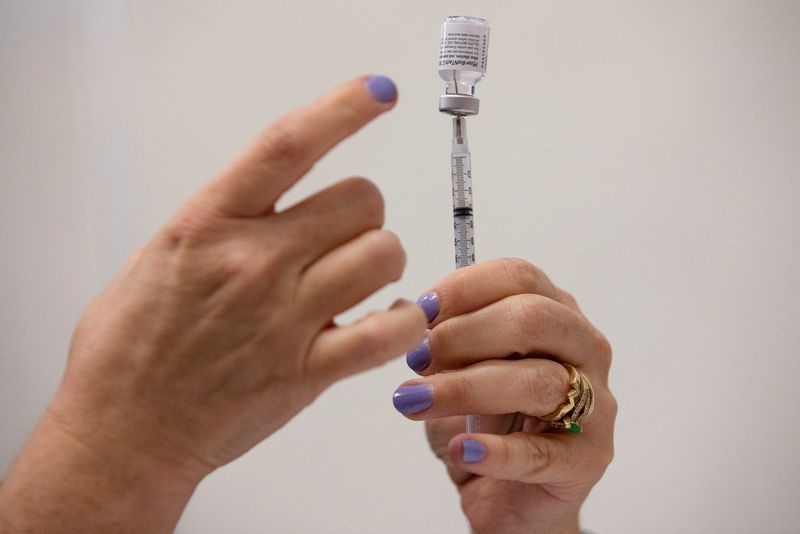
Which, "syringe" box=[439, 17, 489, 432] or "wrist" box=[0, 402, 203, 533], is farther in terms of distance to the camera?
"syringe" box=[439, 17, 489, 432]

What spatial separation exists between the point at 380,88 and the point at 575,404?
1.56ft

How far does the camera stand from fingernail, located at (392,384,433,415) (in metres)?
0.84

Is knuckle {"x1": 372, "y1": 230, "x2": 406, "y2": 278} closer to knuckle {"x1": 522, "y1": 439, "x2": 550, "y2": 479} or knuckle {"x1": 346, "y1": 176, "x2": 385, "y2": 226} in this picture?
knuckle {"x1": 346, "y1": 176, "x2": 385, "y2": 226}

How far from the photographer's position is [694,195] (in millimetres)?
1622

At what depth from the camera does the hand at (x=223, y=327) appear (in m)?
0.62

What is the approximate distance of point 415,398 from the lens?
84cm

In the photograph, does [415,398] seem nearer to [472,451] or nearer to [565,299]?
[472,451]

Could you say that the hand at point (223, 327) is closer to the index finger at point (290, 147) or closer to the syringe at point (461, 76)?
the index finger at point (290, 147)

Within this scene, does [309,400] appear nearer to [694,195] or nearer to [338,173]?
[338,173]

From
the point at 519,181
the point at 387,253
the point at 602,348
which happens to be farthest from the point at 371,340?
the point at 519,181

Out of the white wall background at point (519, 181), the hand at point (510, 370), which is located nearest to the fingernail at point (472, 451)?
the hand at point (510, 370)

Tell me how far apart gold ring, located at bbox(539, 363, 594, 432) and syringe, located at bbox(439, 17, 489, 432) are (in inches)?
9.3

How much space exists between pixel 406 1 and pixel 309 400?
1172 mm

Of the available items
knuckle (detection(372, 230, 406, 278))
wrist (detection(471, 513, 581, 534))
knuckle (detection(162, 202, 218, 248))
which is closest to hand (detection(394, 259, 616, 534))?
wrist (detection(471, 513, 581, 534))
